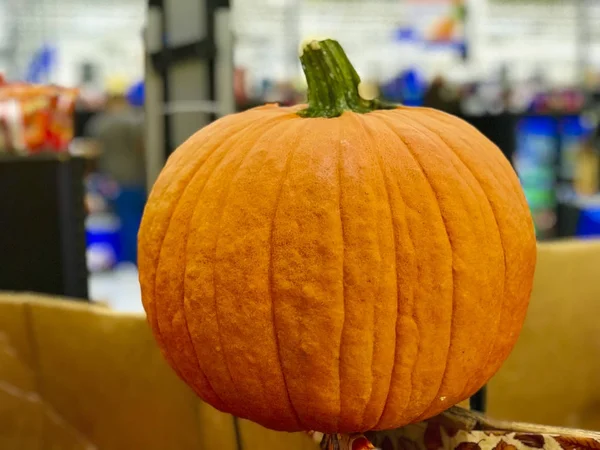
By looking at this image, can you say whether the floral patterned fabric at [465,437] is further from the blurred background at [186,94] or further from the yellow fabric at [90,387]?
the blurred background at [186,94]

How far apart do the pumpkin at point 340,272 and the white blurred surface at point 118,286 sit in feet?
11.4

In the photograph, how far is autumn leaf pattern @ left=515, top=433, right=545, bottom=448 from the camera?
1.88 ft

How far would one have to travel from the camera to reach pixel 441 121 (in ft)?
2.22

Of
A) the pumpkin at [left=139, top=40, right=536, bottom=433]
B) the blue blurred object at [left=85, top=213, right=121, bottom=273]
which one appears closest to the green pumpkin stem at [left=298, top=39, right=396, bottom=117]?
the pumpkin at [left=139, top=40, right=536, bottom=433]

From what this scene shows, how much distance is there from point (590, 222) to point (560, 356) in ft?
6.87

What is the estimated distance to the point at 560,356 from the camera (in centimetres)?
118

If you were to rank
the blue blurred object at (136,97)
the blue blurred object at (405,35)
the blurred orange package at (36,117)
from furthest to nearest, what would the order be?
the blue blurred object at (136,97), the blue blurred object at (405,35), the blurred orange package at (36,117)

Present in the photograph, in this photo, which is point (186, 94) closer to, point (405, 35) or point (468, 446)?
point (468, 446)

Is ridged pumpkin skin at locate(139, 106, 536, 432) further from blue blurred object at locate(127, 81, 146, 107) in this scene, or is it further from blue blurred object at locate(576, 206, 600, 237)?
blue blurred object at locate(127, 81, 146, 107)

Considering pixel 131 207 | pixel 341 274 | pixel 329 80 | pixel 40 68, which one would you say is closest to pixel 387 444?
pixel 341 274

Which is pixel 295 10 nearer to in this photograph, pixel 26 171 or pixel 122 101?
pixel 122 101

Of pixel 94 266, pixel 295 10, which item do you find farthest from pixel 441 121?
pixel 295 10

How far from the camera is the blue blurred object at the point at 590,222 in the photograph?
3002 mm

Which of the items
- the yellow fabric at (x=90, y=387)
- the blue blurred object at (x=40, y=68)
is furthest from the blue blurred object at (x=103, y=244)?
the yellow fabric at (x=90, y=387)
